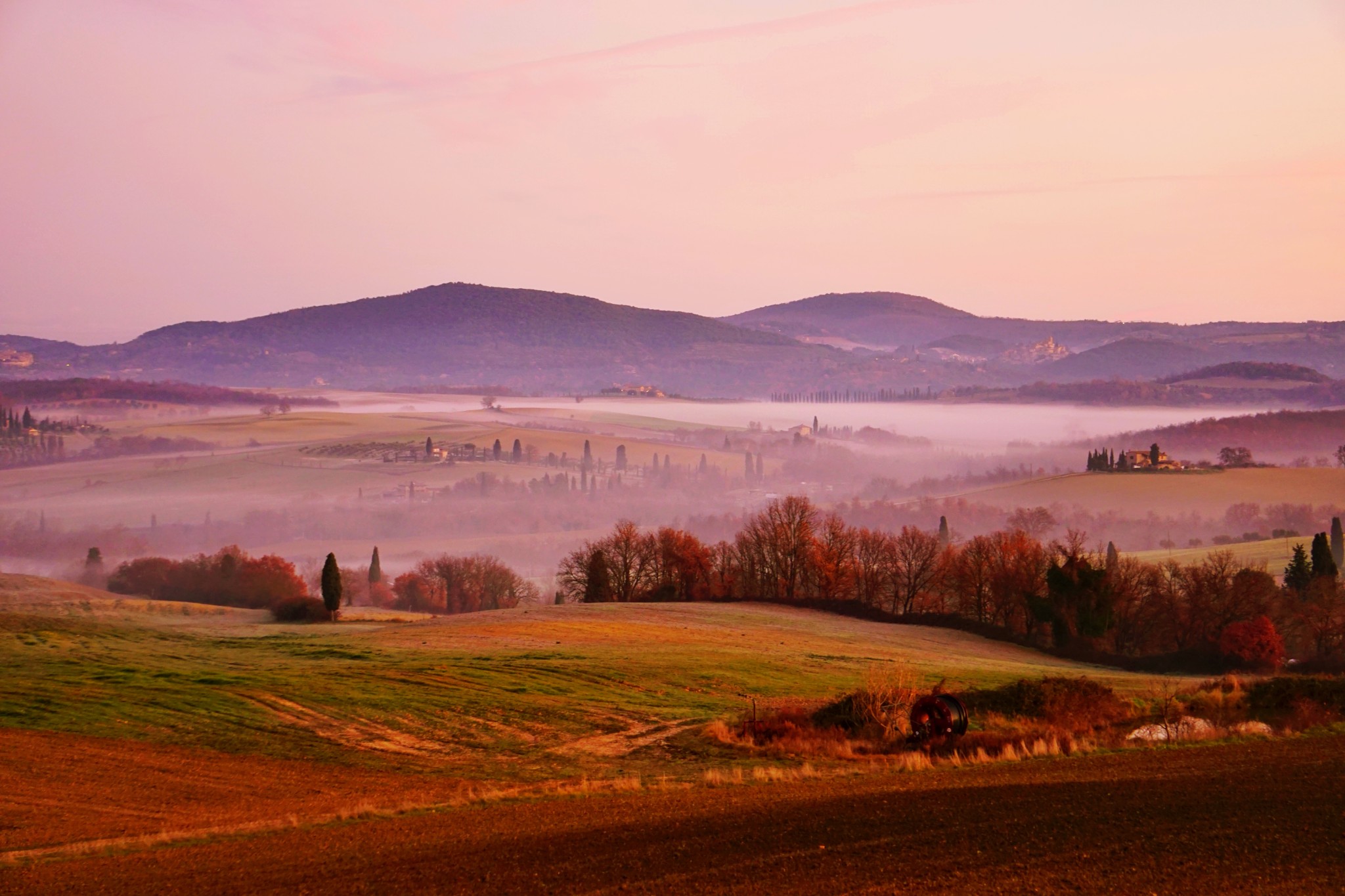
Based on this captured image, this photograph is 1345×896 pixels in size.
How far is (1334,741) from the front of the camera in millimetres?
26375

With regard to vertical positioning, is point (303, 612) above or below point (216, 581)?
above

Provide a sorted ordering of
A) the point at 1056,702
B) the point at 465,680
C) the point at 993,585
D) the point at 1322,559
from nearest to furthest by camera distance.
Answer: the point at 1056,702 < the point at 465,680 < the point at 993,585 < the point at 1322,559

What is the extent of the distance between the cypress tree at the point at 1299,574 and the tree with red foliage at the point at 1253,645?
20307 mm

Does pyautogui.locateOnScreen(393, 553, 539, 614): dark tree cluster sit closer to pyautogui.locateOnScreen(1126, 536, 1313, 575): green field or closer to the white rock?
pyautogui.locateOnScreen(1126, 536, 1313, 575): green field

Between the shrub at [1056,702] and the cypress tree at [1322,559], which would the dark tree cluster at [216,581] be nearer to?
the shrub at [1056,702]

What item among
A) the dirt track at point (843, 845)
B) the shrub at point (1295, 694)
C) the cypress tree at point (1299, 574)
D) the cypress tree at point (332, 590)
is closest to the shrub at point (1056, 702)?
the shrub at point (1295, 694)

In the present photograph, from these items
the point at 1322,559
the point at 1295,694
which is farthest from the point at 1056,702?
the point at 1322,559

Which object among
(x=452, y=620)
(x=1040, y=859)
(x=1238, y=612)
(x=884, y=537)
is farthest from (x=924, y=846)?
(x=884, y=537)

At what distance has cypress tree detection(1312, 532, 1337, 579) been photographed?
302 ft

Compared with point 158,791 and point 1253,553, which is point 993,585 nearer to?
point 1253,553

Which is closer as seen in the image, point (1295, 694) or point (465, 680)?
point (1295, 694)

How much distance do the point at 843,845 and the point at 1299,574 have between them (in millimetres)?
93842

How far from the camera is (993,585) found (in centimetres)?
9119

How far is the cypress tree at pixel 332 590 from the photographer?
295ft
